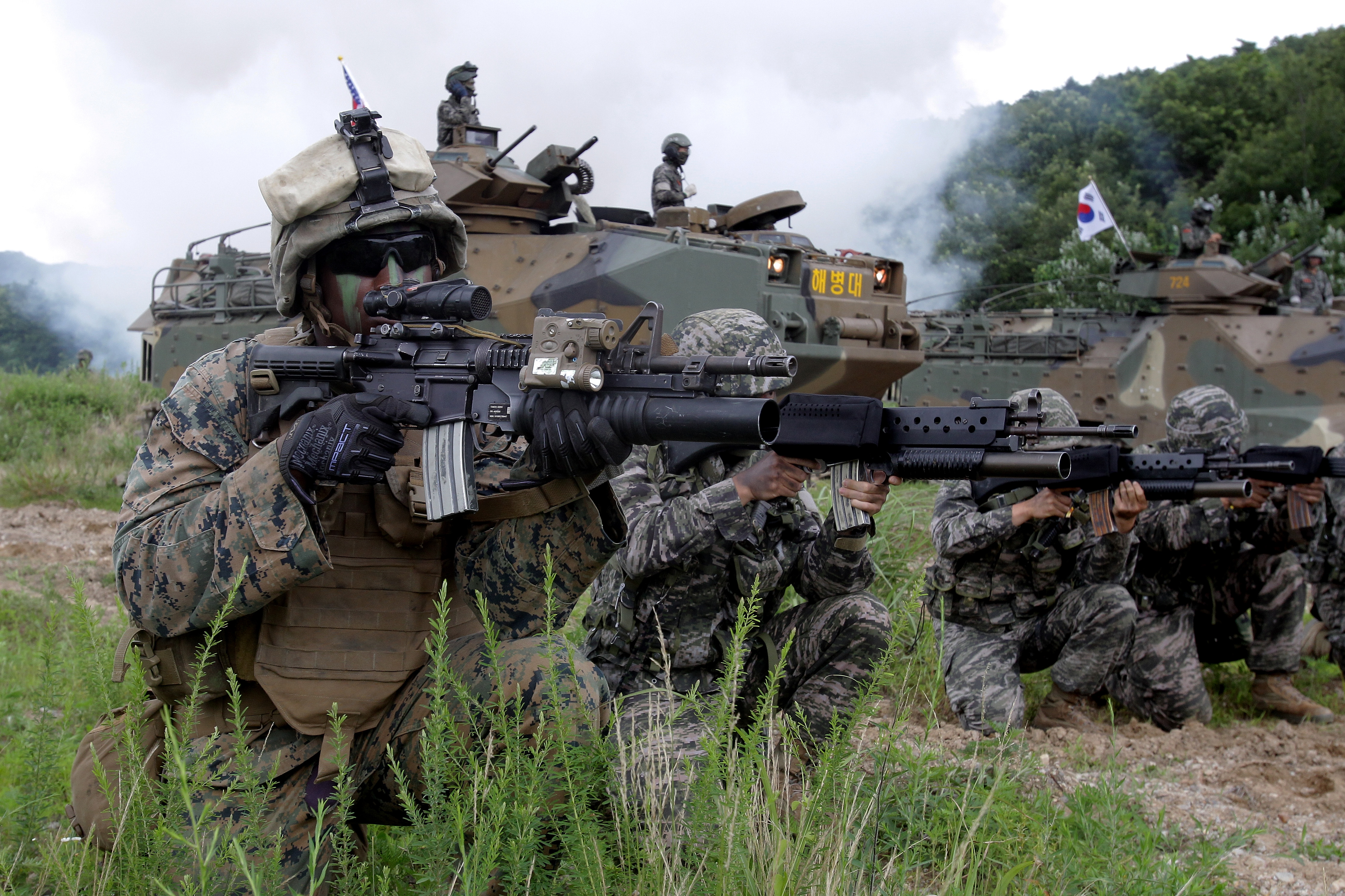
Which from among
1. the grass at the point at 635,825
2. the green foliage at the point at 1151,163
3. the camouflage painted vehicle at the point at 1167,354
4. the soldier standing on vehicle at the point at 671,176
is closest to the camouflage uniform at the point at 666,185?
the soldier standing on vehicle at the point at 671,176

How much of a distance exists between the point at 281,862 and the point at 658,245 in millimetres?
6092

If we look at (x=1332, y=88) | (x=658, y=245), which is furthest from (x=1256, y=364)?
(x=1332, y=88)

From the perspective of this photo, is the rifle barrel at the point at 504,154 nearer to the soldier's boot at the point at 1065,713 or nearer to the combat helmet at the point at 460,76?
the combat helmet at the point at 460,76

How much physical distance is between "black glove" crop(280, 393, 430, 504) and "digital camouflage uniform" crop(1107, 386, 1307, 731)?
13.2ft

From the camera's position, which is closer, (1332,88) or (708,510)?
(708,510)

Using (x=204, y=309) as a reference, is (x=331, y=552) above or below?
below

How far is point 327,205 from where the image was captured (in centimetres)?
279

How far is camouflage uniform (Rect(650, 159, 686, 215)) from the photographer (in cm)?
1070

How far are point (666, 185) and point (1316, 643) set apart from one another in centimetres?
686

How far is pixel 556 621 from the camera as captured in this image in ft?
8.88

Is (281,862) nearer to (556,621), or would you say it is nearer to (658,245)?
(556,621)

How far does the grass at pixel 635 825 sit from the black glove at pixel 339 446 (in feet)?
1.38

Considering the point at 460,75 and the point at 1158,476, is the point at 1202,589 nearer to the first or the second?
the point at 1158,476

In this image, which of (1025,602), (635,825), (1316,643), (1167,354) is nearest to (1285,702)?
(1316,643)
